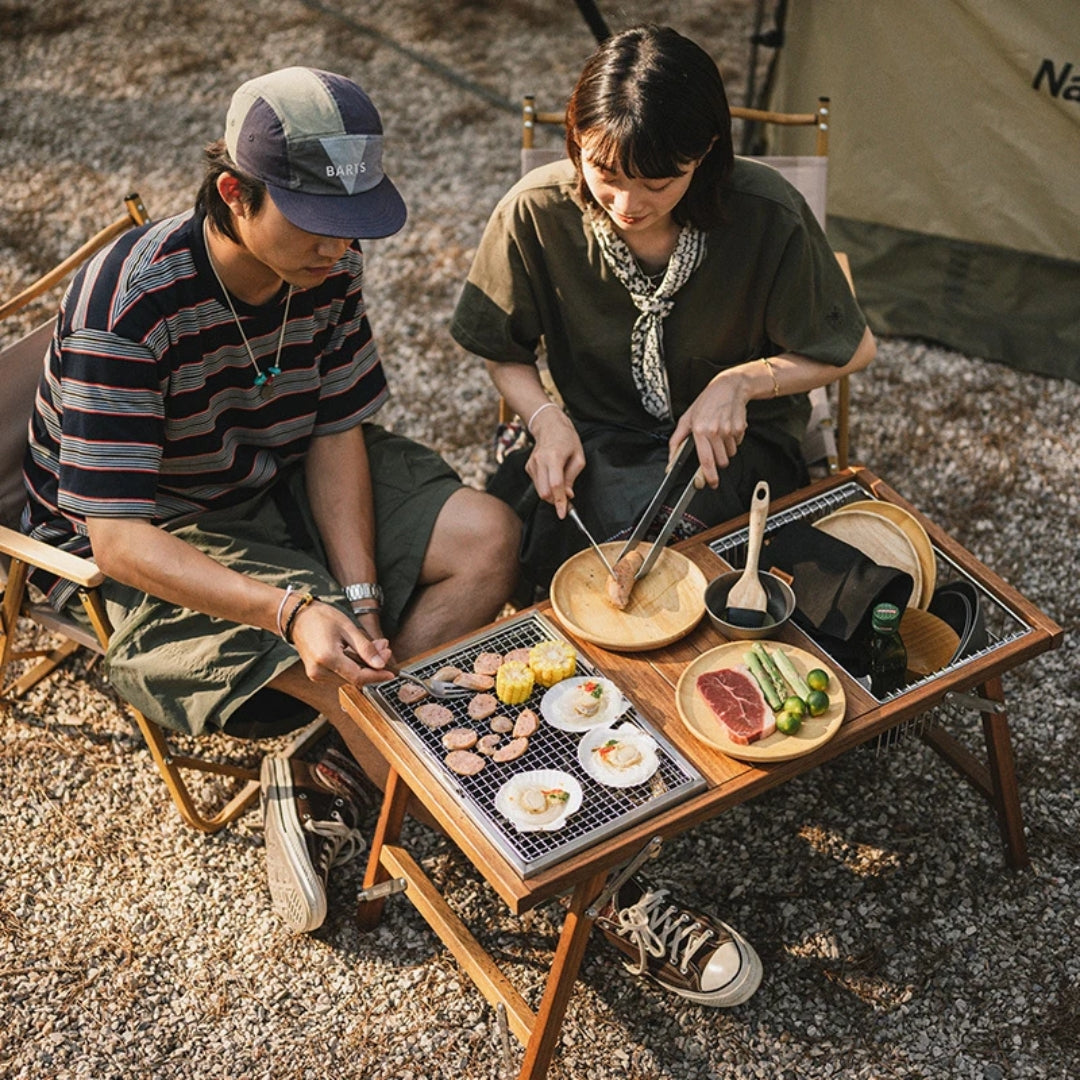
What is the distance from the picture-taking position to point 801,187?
3895 millimetres

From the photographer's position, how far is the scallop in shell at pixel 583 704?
8.45 ft

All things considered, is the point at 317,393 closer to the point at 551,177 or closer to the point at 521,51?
the point at 551,177

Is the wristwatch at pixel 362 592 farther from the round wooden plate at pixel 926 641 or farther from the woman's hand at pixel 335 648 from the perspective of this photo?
the round wooden plate at pixel 926 641

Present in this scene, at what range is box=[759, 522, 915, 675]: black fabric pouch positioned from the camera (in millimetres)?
2758

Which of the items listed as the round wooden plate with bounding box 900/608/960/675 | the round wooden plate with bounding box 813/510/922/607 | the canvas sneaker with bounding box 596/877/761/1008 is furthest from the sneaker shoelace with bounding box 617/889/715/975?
the round wooden plate with bounding box 813/510/922/607

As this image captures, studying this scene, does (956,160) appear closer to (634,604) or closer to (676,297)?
(676,297)

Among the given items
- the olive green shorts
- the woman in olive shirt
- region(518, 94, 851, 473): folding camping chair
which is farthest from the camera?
region(518, 94, 851, 473): folding camping chair

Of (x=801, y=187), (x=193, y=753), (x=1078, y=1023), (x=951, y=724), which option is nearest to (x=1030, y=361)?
(x=801, y=187)

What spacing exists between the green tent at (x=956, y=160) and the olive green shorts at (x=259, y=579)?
241 centimetres

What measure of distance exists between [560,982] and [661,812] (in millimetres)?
457

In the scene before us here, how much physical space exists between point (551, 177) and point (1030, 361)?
2.58 metres

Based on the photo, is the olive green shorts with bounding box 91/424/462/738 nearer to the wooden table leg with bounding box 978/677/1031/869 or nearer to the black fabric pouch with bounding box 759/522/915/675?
the black fabric pouch with bounding box 759/522/915/675

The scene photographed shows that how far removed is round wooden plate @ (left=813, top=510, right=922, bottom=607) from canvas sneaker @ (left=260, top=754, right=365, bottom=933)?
4.68 ft

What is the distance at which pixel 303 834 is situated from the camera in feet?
10.2
